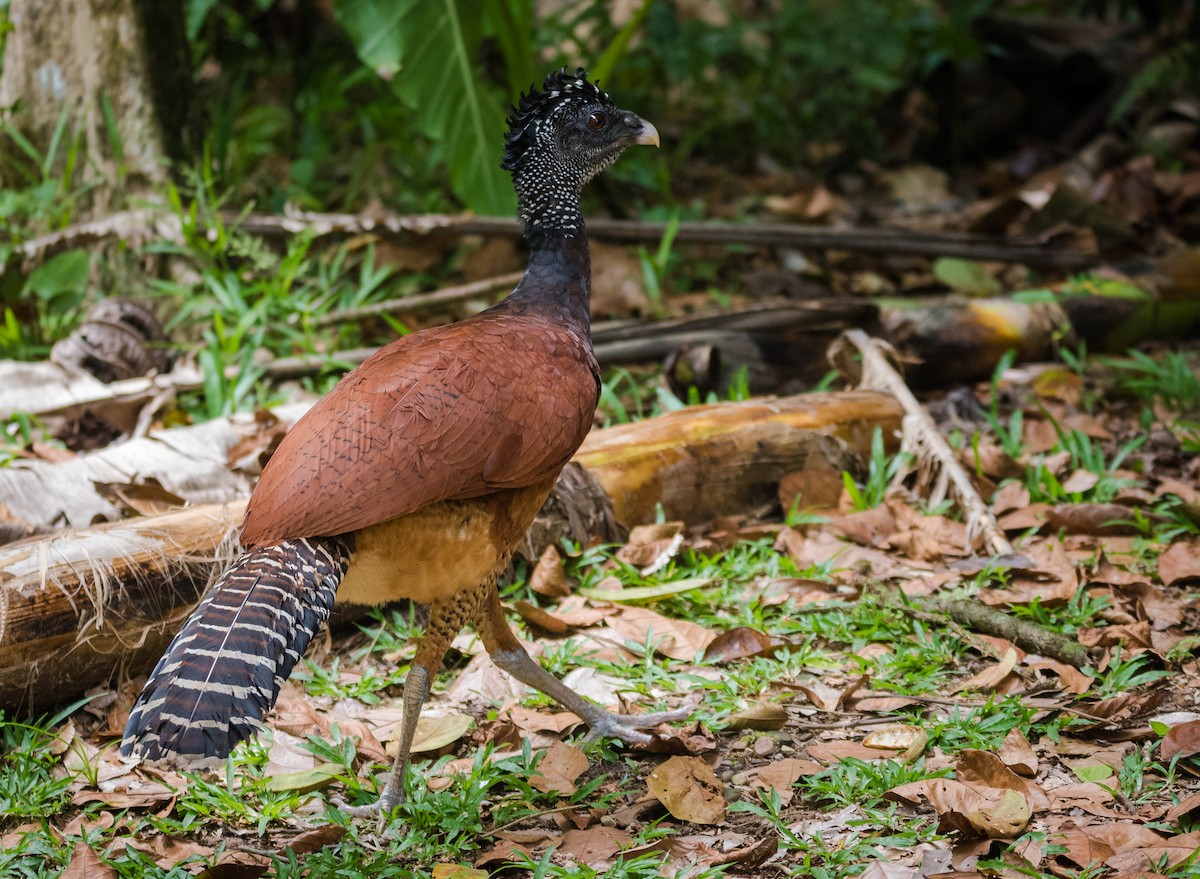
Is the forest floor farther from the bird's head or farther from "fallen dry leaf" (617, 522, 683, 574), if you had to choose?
the bird's head

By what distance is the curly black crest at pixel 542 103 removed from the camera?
3992 millimetres

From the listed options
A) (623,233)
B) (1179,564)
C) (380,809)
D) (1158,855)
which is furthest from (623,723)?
(623,233)

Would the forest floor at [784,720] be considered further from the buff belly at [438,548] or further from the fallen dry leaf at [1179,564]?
the buff belly at [438,548]

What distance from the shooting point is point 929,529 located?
475 centimetres

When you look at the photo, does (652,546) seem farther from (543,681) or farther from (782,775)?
(782,775)

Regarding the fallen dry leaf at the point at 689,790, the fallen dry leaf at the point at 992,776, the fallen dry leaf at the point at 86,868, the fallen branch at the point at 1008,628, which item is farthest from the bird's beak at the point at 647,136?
the fallen dry leaf at the point at 86,868

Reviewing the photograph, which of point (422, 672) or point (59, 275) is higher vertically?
point (59, 275)

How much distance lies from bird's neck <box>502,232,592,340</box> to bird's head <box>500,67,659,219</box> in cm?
18

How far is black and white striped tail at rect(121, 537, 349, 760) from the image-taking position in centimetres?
251

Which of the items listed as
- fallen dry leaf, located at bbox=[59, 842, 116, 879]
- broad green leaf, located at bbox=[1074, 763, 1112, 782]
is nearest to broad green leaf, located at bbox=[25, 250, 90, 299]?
fallen dry leaf, located at bbox=[59, 842, 116, 879]

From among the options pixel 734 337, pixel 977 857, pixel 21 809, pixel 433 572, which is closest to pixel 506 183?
pixel 734 337

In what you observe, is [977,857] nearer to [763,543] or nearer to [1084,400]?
[763,543]

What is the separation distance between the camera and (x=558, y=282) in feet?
12.9

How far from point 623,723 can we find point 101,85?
497 cm
